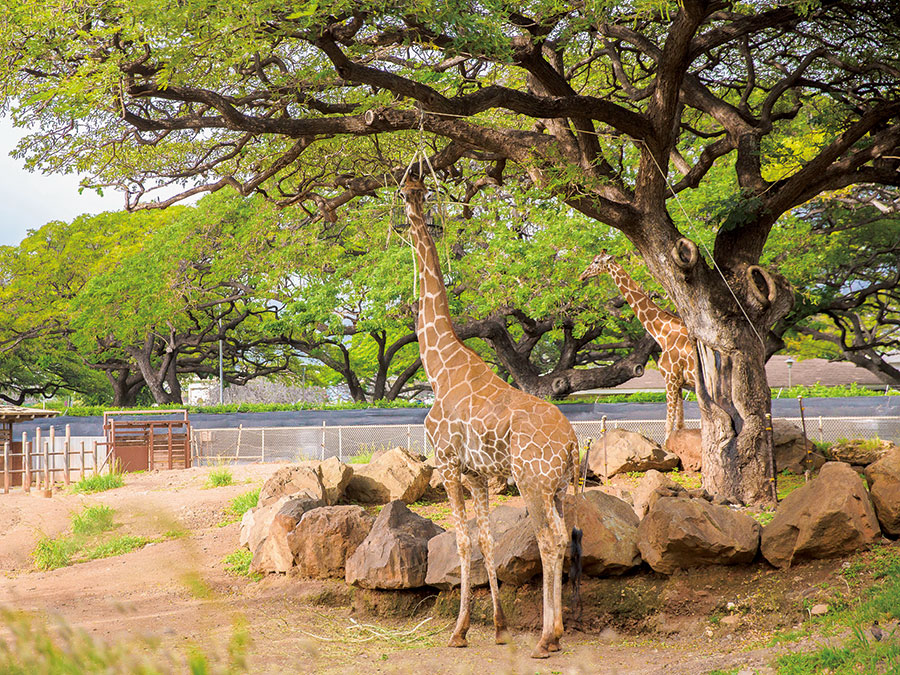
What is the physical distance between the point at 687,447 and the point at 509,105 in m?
7.04

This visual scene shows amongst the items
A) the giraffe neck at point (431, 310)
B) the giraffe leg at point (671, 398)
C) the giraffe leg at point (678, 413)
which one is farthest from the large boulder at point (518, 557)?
the giraffe leg at point (678, 413)

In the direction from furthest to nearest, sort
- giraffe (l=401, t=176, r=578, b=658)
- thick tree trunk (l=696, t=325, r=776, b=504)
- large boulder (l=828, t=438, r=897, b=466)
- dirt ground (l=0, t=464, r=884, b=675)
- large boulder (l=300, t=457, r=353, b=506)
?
large boulder (l=828, t=438, r=897, b=466)
large boulder (l=300, t=457, r=353, b=506)
thick tree trunk (l=696, t=325, r=776, b=504)
giraffe (l=401, t=176, r=578, b=658)
dirt ground (l=0, t=464, r=884, b=675)

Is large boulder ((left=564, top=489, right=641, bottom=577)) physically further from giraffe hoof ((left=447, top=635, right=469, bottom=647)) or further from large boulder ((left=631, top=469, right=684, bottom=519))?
giraffe hoof ((left=447, top=635, right=469, bottom=647))

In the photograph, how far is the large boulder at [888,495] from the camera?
7.43 metres

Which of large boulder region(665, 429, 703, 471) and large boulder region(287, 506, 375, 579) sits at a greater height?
large boulder region(665, 429, 703, 471)

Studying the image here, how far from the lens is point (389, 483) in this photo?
480 inches

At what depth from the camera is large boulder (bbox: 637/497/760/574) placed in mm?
7465

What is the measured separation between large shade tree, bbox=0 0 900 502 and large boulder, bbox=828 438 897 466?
2.98m

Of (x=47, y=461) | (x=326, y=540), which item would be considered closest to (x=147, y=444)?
(x=47, y=461)

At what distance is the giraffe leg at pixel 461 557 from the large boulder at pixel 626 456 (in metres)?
6.14

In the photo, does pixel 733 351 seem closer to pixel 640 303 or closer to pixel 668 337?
pixel 668 337

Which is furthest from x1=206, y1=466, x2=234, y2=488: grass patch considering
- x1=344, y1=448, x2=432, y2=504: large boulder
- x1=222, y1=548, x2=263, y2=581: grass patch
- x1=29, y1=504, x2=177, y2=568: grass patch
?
x1=222, y1=548, x2=263, y2=581: grass patch

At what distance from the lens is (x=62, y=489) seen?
57.5 feet

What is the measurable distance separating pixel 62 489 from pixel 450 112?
13.6 metres
